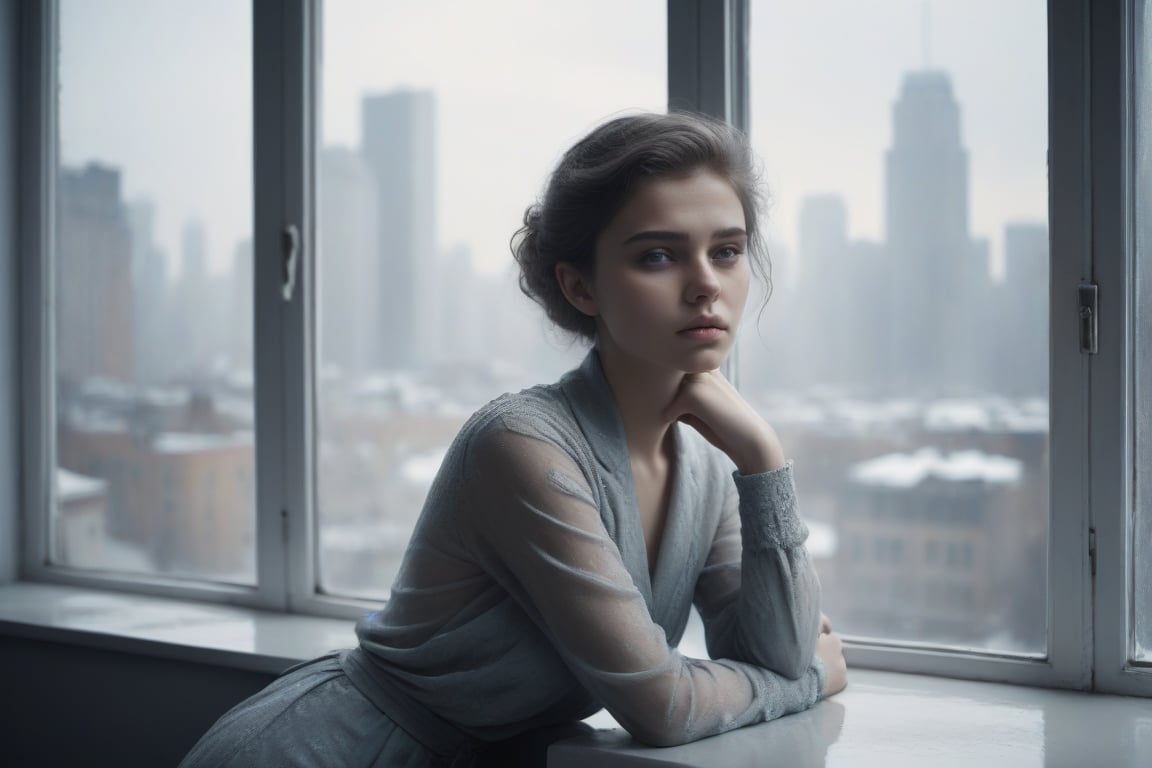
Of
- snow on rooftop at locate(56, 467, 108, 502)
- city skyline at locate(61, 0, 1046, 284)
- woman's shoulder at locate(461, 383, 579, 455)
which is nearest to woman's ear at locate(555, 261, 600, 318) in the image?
woman's shoulder at locate(461, 383, 579, 455)

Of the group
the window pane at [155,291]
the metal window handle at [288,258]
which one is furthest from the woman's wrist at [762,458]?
the window pane at [155,291]

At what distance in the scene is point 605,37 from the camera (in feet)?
5.88

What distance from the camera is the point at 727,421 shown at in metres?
1.34

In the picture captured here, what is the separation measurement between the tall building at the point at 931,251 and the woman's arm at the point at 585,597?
54cm

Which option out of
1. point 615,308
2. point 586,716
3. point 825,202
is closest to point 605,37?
point 825,202

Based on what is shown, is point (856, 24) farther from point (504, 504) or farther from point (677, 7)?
point (504, 504)

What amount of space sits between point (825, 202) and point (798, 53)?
0.23m

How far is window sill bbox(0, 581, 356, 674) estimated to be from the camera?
1835mm

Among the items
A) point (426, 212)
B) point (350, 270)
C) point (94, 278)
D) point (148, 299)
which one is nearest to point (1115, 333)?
point (426, 212)

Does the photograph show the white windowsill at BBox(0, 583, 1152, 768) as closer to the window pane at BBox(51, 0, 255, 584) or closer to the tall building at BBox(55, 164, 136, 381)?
the window pane at BBox(51, 0, 255, 584)

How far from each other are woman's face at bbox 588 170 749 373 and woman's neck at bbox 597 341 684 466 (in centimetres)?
6

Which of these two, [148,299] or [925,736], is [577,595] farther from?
[148,299]

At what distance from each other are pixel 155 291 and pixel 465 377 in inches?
30.8

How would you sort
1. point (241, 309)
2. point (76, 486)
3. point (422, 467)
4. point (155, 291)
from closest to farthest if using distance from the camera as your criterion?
point (422, 467)
point (241, 309)
point (155, 291)
point (76, 486)
